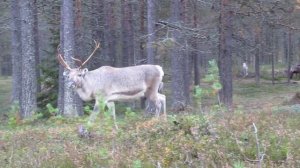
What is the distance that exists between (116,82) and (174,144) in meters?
7.38

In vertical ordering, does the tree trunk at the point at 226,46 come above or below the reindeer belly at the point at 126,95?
above

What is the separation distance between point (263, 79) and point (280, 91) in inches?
493

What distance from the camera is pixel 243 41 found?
22922 millimetres

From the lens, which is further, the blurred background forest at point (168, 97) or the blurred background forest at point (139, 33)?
the blurred background forest at point (139, 33)

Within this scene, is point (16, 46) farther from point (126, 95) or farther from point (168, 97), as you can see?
point (126, 95)

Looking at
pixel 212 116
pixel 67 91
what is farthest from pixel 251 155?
pixel 67 91

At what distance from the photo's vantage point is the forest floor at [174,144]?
639 cm

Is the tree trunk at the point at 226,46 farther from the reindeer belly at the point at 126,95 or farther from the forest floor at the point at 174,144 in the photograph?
the forest floor at the point at 174,144

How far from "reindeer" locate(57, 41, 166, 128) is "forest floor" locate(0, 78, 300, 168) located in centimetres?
449

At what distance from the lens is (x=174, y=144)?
7016mm

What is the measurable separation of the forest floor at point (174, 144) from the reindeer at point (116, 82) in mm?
4487

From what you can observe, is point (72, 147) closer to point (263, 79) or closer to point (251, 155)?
point (251, 155)

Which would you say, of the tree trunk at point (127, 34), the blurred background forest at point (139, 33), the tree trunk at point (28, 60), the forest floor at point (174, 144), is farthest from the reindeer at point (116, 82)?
the tree trunk at point (127, 34)

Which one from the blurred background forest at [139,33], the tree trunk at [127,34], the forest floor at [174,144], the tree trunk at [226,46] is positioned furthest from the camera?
the tree trunk at [127,34]
